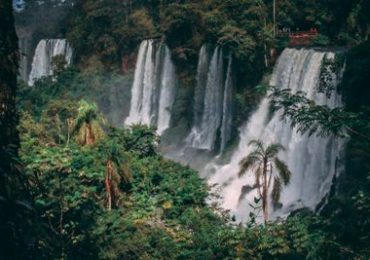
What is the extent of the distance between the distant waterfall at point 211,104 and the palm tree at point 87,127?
1424 cm

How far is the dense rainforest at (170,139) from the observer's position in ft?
33.7

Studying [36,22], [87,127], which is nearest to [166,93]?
[87,127]

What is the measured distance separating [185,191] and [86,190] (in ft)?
13.6

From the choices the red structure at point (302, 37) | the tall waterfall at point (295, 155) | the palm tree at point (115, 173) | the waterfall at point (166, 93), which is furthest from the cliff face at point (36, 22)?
the palm tree at point (115, 173)

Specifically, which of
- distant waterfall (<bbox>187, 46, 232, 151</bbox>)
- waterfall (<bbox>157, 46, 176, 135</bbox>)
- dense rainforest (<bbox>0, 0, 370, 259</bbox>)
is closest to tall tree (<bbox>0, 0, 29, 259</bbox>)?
dense rainforest (<bbox>0, 0, 370, 259</bbox>)

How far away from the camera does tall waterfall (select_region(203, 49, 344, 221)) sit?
28.3 metres

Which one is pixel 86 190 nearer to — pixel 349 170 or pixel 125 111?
pixel 349 170

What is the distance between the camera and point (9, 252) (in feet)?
22.0

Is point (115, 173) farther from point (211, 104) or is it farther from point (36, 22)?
point (36, 22)

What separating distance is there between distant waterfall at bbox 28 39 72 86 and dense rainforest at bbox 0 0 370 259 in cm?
75

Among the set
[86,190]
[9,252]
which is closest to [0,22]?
[9,252]

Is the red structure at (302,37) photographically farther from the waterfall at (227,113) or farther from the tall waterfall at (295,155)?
the waterfall at (227,113)

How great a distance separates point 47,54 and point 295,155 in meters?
37.9

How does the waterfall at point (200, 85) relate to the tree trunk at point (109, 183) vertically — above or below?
above
